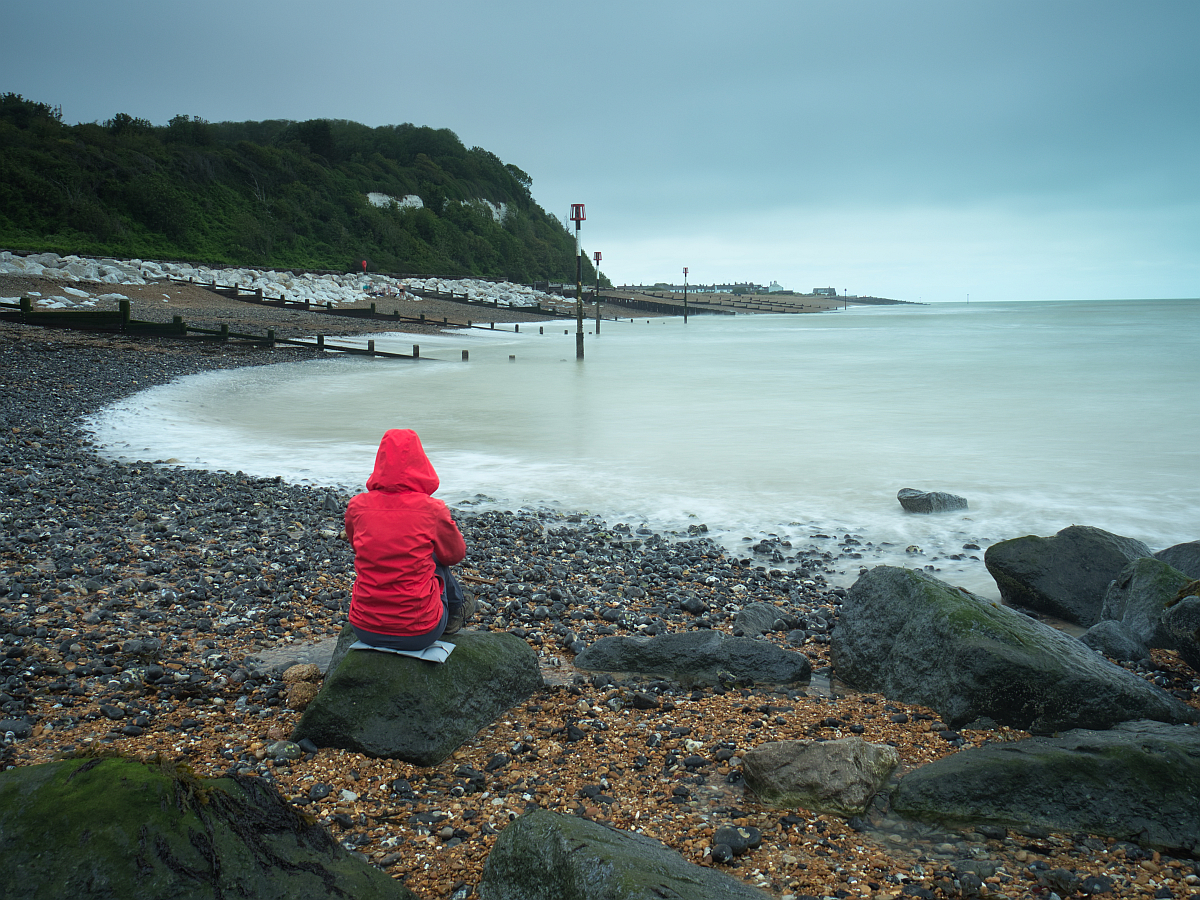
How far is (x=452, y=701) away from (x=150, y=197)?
198 feet

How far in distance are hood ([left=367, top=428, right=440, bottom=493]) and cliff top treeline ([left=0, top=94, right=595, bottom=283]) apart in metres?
44.1

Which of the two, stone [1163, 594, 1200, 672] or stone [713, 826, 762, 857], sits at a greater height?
stone [1163, 594, 1200, 672]

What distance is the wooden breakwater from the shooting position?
2281cm

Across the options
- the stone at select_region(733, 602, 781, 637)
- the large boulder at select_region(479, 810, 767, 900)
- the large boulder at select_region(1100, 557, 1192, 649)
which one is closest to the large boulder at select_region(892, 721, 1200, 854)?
the large boulder at select_region(479, 810, 767, 900)

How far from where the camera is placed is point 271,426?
Result: 14.6 m

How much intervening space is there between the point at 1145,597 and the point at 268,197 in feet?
245

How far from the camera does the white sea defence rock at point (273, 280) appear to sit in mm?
34031

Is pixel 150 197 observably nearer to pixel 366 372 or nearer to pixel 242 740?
pixel 366 372

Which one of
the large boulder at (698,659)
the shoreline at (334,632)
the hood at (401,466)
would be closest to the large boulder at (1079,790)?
the shoreline at (334,632)

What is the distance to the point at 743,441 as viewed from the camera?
15148 millimetres

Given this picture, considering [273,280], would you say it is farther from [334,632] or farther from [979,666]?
[979,666]

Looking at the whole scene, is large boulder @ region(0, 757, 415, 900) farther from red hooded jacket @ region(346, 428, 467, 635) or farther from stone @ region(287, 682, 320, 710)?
stone @ region(287, 682, 320, 710)

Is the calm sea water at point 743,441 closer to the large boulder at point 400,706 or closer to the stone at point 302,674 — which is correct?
the large boulder at point 400,706

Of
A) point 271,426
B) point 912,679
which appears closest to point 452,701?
point 912,679
